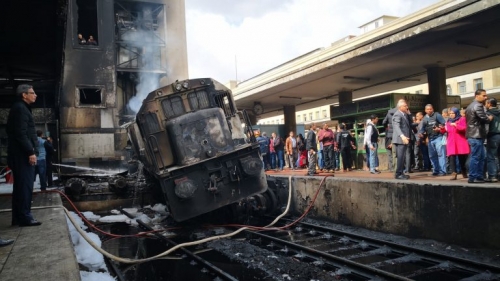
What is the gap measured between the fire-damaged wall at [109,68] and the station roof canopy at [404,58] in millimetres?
5540

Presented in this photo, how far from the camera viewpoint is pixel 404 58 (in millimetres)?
12219

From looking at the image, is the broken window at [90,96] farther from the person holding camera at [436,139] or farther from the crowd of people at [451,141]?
the person holding camera at [436,139]

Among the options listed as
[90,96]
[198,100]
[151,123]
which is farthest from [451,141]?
[90,96]

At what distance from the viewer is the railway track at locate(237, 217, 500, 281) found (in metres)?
4.83

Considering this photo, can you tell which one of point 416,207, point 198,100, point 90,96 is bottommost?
point 416,207

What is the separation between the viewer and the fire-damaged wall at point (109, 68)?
1728 centimetres

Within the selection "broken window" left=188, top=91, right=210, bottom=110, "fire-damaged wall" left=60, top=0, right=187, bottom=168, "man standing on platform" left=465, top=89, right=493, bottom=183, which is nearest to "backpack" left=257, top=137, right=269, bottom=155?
"broken window" left=188, top=91, right=210, bottom=110

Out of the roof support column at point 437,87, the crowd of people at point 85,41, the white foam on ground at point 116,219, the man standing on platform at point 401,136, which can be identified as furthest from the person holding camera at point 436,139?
the crowd of people at point 85,41

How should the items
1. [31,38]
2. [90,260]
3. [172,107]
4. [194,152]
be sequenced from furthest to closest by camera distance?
[172,107] → [194,152] → [31,38] → [90,260]

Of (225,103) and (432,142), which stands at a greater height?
(225,103)

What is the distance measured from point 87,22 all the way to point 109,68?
3319 millimetres

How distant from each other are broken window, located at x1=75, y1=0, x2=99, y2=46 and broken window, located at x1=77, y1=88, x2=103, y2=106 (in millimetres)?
→ 2318

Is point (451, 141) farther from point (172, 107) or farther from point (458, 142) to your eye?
point (172, 107)

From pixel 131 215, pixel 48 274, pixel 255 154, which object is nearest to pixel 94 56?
pixel 131 215
